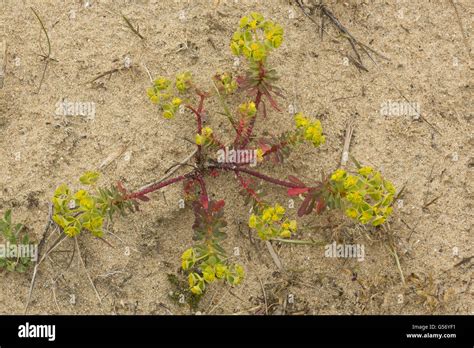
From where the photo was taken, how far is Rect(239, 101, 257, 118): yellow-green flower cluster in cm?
392

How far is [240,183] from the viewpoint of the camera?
421 cm

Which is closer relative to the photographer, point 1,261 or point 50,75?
point 1,261

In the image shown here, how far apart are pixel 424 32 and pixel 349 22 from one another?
0.47 m

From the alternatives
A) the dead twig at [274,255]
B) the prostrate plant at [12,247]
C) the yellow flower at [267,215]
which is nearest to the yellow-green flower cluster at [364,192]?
the yellow flower at [267,215]

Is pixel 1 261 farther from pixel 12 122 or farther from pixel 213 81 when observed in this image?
pixel 213 81

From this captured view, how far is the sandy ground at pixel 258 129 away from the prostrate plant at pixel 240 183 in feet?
0.39

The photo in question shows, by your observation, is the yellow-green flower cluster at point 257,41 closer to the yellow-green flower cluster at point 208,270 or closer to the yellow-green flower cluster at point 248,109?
the yellow-green flower cluster at point 248,109

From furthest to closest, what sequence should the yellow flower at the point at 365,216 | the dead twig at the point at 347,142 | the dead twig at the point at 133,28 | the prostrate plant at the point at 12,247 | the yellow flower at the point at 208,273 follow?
the dead twig at the point at 133,28
the dead twig at the point at 347,142
the prostrate plant at the point at 12,247
the yellow flower at the point at 365,216
the yellow flower at the point at 208,273

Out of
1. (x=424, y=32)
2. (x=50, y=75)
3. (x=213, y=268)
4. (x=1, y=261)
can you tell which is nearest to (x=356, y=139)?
(x=424, y=32)

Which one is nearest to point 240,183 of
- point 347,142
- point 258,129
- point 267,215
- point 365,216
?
point 258,129

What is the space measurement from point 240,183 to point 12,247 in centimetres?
137

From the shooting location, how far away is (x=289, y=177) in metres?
4.04

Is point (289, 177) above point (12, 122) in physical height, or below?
below

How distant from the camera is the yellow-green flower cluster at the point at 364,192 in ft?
12.1
